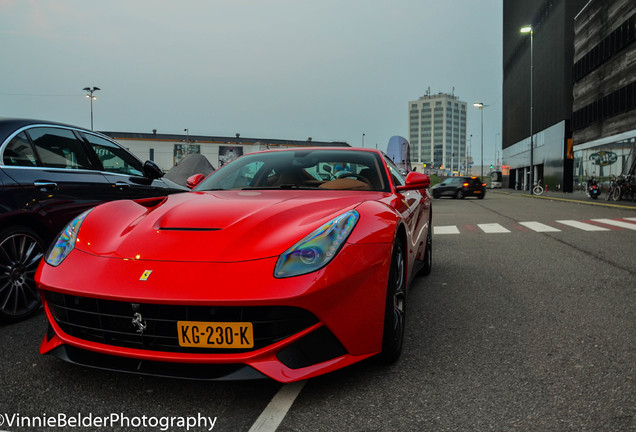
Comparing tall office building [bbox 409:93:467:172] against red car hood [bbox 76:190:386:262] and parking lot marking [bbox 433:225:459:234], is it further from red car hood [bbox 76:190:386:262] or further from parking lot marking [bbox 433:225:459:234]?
red car hood [bbox 76:190:386:262]

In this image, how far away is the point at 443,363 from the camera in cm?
282

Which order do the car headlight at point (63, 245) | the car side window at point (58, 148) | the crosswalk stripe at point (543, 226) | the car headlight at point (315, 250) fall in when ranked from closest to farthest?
the car headlight at point (315, 250)
the car headlight at point (63, 245)
the car side window at point (58, 148)
the crosswalk stripe at point (543, 226)

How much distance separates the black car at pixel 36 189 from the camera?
3.54 metres

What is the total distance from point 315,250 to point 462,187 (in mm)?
27572

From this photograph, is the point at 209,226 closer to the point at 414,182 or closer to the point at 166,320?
the point at 166,320

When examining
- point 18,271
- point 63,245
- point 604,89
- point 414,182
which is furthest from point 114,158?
point 604,89

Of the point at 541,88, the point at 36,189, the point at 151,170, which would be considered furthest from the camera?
the point at 541,88

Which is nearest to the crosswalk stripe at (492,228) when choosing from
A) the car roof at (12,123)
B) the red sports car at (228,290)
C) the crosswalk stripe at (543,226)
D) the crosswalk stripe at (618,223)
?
the crosswalk stripe at (543,226)

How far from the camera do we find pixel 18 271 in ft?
11.9

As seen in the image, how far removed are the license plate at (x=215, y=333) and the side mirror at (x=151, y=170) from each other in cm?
317

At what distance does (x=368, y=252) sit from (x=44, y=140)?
298cm

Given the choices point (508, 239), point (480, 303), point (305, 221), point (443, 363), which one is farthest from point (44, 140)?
point (508, 239)

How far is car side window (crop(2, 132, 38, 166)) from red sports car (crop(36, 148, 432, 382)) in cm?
111

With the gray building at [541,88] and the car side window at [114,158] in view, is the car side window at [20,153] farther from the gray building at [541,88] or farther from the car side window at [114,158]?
the gray building at [541,88]
